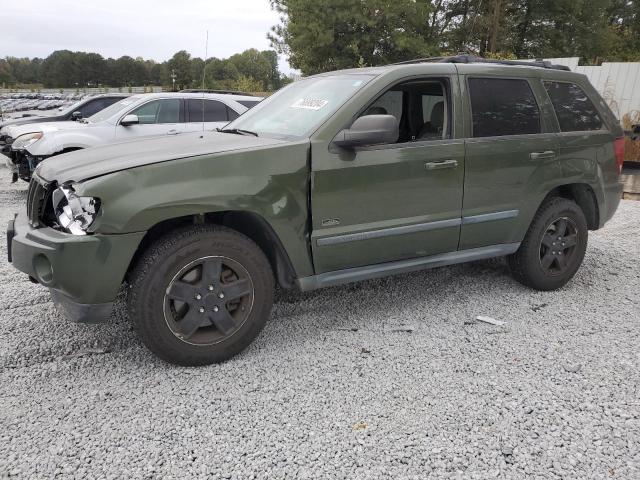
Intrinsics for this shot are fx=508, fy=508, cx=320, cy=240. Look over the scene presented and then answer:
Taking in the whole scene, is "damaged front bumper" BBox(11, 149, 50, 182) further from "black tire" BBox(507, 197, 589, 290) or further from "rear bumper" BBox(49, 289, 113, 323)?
"black tire" BBox(507, 197, 589, 290)

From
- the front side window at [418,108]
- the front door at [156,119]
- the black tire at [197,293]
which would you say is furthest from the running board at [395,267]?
the front door at [156,119]

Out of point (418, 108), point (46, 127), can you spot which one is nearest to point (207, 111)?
point (46, 127)

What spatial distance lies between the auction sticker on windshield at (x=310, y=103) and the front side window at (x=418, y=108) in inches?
13.4

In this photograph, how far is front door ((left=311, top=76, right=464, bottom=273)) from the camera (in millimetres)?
3199

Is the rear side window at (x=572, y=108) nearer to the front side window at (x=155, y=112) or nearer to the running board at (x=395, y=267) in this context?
the running board at (x=395, y=267)

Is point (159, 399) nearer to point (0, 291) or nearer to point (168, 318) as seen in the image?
point (168, 318)

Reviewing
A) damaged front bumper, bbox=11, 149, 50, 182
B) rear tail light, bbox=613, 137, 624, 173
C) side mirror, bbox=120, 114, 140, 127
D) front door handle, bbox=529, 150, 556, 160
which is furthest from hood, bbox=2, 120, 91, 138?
rear tail light, bbox=613, 137, 624, 173

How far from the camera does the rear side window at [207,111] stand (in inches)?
339

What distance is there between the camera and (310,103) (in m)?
3.62

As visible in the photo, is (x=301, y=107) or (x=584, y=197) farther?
(x=584, y=197)

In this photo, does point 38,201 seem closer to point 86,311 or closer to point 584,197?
point 86,311

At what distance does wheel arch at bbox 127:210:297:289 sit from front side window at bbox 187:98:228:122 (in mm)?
5868

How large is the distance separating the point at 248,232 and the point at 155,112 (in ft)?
19.5

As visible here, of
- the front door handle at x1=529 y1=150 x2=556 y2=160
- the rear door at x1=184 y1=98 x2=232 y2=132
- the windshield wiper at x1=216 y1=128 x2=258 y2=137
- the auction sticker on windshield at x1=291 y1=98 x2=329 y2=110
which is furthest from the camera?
the rear door at x1=184 y1=98 x2=232 y2=132
